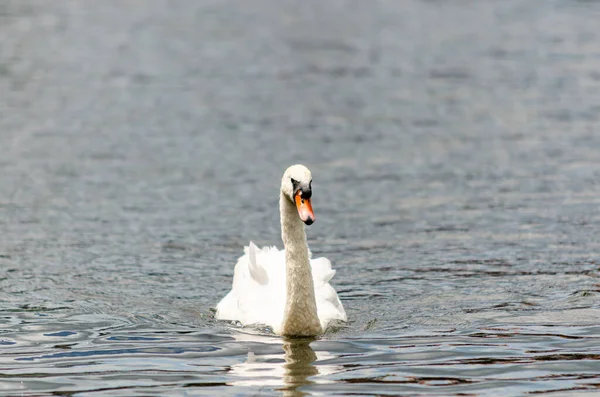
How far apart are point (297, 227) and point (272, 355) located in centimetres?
137

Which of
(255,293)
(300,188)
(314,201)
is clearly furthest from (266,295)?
(314,201)

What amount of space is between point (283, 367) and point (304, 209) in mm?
1483

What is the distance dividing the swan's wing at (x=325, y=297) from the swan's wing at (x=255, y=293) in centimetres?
37

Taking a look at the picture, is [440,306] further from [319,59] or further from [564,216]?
[319,59]

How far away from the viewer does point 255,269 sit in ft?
42.5

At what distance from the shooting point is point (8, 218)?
17250mm

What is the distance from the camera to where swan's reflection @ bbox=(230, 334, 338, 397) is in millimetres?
10422

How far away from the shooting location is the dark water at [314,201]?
11.2 metres

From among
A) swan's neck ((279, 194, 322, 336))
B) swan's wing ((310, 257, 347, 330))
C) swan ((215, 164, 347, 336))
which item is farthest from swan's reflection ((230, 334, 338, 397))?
swan's wing ((310, 257, 347, 330))

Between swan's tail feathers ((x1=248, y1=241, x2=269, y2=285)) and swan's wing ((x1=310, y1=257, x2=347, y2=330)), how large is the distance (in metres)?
0.55

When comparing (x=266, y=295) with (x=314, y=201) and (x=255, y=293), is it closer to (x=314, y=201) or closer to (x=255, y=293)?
(x=255, y=293)

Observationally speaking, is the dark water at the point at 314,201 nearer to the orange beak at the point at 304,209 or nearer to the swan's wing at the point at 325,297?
the swan's wing at the point at 325,297

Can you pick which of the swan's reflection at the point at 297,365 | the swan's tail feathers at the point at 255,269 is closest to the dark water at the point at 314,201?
the swan's reflection at the point at 297,365

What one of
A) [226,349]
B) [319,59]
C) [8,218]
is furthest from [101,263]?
[319,59]
